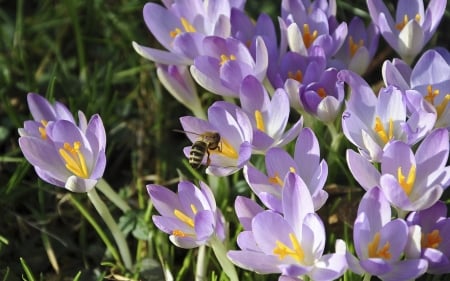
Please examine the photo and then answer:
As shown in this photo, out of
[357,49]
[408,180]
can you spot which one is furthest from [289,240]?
[357,49]

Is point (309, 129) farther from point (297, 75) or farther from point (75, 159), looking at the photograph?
point (75, 159)

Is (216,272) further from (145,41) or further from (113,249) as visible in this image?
(145,41)

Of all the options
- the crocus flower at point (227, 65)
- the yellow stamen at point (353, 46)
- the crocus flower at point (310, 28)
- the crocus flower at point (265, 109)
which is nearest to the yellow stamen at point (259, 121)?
the crocus flower at point (265, 109)

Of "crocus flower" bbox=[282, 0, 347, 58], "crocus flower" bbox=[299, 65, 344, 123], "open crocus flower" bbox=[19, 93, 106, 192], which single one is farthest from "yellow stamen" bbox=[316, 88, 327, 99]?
"open crocus flower" bbox=[19, 93, 106, 192]

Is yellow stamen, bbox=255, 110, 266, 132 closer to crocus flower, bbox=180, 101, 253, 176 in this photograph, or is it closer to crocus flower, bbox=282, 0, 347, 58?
crocus flower, bbox=180, 101, 253, 176

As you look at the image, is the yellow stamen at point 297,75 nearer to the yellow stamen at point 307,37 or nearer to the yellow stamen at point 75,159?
the yellow stamen at point 307,37

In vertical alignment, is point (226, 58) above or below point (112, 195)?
above
